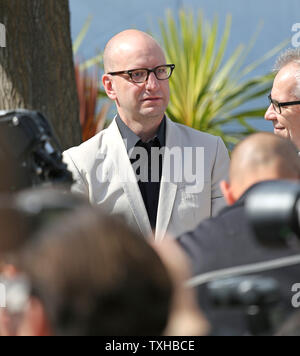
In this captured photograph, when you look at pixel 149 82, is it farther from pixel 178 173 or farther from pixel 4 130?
pixel 4 130

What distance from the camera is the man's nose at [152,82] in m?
3.09

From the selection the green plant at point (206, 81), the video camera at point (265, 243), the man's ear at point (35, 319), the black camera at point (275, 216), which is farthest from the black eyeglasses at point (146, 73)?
the green plant at point (206, 81)

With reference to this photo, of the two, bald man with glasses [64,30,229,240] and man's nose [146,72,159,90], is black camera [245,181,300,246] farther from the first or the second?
man's nose [146,72,159,90]

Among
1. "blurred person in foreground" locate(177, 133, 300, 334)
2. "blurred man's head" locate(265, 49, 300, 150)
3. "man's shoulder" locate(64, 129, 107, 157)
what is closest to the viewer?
"blurred person in foreground" locate(177, 133, 300, 334)

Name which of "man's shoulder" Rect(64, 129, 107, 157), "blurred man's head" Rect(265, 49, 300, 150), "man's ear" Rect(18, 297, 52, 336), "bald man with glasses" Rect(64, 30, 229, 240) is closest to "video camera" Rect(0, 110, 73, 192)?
"man's ear" Rect(18, 297, 52, 336)

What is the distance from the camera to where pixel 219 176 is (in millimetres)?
3016

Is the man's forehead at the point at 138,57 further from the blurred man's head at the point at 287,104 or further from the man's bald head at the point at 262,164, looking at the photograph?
the man's bald head at the point at 262,164

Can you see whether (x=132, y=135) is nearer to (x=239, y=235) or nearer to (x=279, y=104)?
(x=279, y=104)

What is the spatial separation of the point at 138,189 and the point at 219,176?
1.09ft

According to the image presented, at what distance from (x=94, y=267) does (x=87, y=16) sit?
24.8ft

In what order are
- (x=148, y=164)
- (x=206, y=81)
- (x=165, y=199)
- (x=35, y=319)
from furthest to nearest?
(x=206, y=81)
(x=148, y=164)
(x=165, y=199)
(x=35, y=319)

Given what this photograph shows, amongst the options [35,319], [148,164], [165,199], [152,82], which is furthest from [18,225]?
[152,82]

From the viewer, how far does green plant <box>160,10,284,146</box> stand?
811 centimetres
